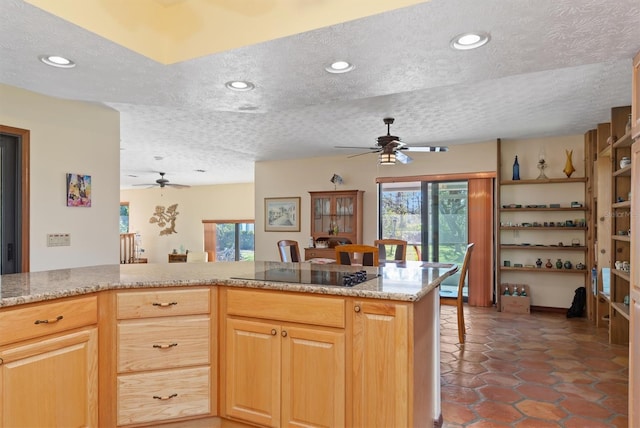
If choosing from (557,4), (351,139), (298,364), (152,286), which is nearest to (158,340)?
(152,286)

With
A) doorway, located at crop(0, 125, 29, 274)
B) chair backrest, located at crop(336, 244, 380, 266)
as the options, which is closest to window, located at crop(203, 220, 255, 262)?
chair backrest, located at crop(336, 244, 380, 266)

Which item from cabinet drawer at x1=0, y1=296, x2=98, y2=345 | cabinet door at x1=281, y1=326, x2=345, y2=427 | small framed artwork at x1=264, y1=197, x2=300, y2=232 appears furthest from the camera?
small framed artwork at x1=264, y1=197, x2=300, y2=232

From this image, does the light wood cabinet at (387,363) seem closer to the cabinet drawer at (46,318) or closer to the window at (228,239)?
the cabinet drawer at (46,318)

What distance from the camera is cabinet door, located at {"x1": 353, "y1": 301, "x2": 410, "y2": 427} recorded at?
1.78 meters

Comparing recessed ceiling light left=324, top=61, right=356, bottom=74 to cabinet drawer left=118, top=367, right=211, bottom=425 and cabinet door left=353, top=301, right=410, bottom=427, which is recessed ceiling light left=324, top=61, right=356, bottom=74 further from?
cabinet drawer left=118, top=367, right=211, bottom=425

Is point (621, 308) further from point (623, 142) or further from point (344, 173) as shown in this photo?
point (344, 173)

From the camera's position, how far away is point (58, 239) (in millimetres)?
3520

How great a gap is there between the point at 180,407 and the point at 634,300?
2.47 meters

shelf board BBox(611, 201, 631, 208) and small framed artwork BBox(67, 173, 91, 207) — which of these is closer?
shelf board BBox(611, 201, 631, 208)

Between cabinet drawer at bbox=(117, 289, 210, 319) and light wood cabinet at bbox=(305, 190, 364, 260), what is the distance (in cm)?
411

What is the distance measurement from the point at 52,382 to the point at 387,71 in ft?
7.75

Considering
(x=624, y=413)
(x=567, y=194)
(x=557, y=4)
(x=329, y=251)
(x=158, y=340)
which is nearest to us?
(x=557, y=4)

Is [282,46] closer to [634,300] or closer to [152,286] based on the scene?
[152,286]

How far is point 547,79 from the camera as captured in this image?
323 cm
